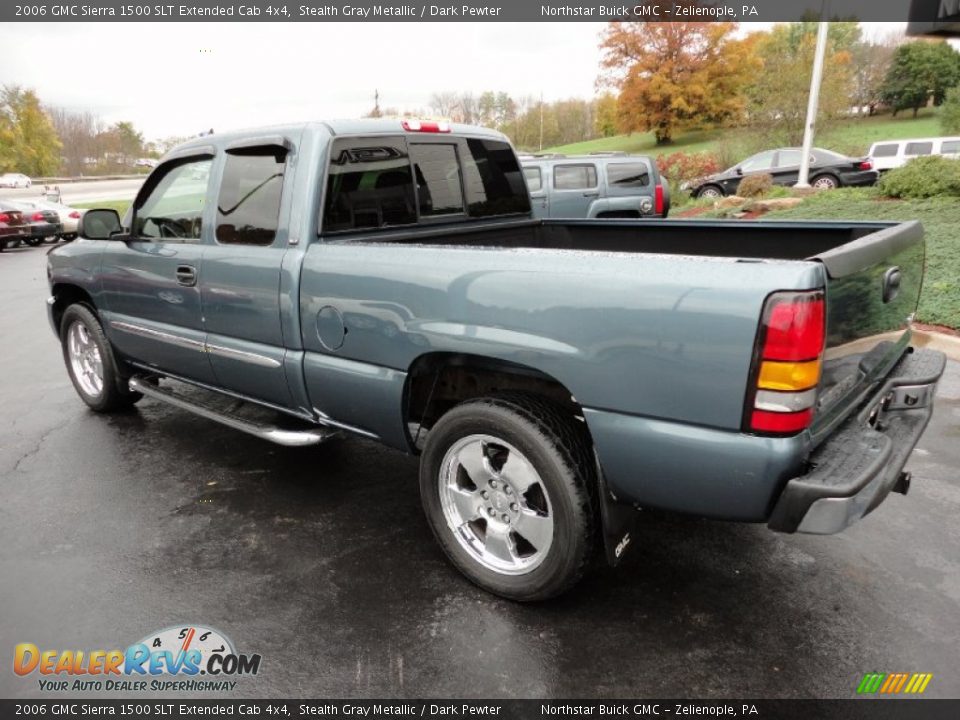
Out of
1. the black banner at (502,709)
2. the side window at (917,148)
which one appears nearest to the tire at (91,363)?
the black banner at (502,709)

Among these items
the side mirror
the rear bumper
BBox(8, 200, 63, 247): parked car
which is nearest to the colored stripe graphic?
the rear bumper

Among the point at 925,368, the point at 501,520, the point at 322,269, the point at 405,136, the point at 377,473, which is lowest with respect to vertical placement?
the point at 377,473

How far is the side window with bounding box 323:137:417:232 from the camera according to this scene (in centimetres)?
337

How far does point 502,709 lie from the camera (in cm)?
228

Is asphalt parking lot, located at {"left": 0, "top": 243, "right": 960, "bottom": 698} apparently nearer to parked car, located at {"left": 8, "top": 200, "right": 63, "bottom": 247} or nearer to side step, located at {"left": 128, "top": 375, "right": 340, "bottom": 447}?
side step, located at {"left": 128, "top": 375, "right": 340, "bottom": 447}

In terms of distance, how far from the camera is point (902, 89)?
60.8 meters

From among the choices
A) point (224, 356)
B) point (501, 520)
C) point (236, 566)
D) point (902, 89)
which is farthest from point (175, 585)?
point (902, 89)

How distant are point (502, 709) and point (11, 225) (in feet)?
68.9

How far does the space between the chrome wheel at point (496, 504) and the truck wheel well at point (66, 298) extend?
348 centimetres

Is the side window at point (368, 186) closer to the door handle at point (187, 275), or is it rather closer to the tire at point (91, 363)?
the door handle at point (187, 275)

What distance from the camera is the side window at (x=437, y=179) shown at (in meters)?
3.82

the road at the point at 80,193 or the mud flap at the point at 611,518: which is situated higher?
the mud flap at the point at 611,518

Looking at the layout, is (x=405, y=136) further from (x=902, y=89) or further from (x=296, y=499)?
(x=902, y=89)

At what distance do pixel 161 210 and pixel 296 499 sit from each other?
6.69 ft
